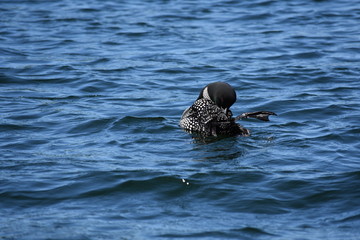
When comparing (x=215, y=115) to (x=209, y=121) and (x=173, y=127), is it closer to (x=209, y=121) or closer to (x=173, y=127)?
(x=209, y=121)

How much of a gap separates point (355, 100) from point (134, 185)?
4.62 metres

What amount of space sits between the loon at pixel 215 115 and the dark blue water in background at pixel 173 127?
150mm

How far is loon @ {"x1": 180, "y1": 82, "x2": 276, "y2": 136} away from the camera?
7508 mm

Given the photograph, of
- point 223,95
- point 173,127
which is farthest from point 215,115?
point 173,127

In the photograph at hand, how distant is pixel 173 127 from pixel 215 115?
3.14ft

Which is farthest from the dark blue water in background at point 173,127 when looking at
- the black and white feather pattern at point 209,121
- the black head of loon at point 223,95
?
the black head of loon at point 223,95

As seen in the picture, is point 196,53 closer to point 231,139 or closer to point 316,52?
point 316,52

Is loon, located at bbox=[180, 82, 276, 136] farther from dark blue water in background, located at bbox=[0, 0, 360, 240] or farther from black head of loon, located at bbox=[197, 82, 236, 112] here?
dark blue water in background, located at bbox=[0, 0, 360, 240]

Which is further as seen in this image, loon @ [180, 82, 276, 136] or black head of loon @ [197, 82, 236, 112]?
black head of loon @ [197, 82, 236, 112]

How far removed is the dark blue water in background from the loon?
0.15m

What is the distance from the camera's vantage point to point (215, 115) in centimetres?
761

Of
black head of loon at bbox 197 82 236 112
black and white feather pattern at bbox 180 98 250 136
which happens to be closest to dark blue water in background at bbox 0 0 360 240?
black and white feather pattern at bbox 180 98 250 136

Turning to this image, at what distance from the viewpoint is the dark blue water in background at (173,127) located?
5.57m

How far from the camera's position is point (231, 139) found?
7.64 m
